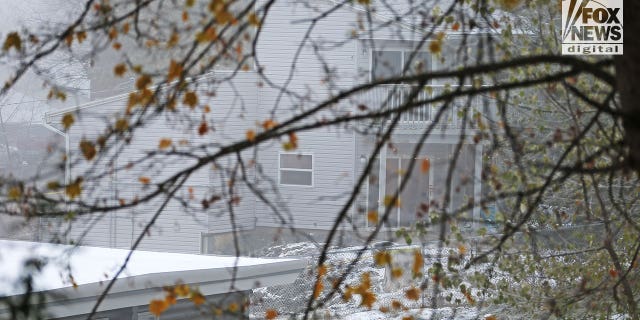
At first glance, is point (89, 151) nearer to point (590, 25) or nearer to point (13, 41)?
point (13, 41)

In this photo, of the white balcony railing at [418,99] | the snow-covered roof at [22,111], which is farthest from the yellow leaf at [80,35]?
the snow-covered roof at [22,111]

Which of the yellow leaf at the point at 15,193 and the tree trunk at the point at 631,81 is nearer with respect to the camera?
the tree trunk at the point at 631,81

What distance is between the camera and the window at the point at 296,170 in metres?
18.6

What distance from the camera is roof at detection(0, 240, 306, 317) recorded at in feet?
19.0

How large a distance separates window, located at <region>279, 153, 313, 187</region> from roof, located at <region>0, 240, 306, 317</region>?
999cm

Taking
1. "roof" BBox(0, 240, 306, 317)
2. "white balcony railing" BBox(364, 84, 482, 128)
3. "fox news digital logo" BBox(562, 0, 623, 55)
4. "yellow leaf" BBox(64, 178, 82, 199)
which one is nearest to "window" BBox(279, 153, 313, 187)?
"white balcony railing" BBox(364, 84, 482, 128)

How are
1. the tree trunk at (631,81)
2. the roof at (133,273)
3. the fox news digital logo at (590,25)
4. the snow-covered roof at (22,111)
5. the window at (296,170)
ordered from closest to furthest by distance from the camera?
the tree trunk at (631,81) → the fox news digital logo at (590,25) → the roof at (133,273) → the window at (296,170) → the snow-covered roof at (22,111)

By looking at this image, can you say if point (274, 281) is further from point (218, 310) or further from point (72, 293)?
point (218, 310)

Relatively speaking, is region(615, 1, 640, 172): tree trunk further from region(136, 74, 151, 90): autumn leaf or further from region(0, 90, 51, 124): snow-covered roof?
region(0, 90, 51, 124): snow-covered roof

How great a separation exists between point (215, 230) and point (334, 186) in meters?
2.68

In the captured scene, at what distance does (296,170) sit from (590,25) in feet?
42.8

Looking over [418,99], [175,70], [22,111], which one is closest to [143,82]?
[175,70]

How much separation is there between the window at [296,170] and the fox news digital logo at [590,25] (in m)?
12.3

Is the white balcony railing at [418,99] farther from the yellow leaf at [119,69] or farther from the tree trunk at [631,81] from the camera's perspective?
the yellow leaf at [119,69]
